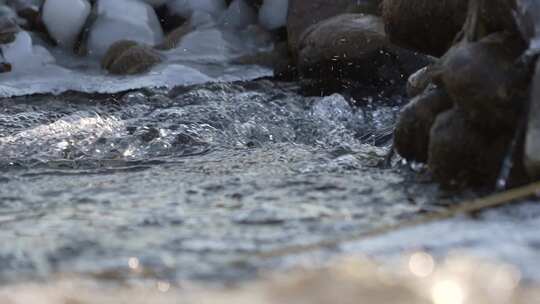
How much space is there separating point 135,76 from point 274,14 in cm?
163

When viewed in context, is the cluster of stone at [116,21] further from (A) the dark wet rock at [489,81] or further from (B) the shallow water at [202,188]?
(A) the dark wet rock at [489,81]

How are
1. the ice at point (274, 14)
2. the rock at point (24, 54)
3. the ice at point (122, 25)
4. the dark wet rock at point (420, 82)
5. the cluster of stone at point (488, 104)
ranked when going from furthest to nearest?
the ice at point (274, 14)
the ice at point (122, 25)
the rock at point (24, 54)
the dark wet rock at point (420, 82)
the cluster of stone at point (488, 104)

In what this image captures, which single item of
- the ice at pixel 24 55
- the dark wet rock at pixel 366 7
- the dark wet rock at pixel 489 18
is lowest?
the ice at pixel 24 55

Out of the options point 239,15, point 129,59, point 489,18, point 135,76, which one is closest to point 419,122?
point 489,18

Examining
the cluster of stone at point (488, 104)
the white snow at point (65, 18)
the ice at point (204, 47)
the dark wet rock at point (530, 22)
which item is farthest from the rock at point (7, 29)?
the dark wet rock at point (530, 22)

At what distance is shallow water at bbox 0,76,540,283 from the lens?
7.22ft

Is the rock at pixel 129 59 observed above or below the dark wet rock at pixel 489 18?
below

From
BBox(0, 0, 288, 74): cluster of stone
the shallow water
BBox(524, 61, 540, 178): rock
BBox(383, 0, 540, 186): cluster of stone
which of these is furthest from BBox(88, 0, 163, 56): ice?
BBox(524, 61, 540, 178): rock

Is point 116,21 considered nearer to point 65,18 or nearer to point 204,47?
point 65,18

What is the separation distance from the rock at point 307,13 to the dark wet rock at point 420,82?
337cm

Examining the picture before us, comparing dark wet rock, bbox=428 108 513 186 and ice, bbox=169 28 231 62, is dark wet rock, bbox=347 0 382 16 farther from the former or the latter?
dark wet rock, bbox=428 108 513 186

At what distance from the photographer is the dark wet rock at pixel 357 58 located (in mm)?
6426

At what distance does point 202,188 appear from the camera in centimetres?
334

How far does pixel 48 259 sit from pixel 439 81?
5.62 ft
